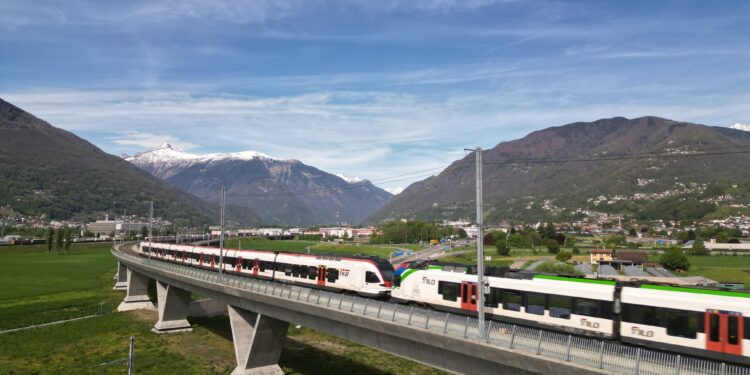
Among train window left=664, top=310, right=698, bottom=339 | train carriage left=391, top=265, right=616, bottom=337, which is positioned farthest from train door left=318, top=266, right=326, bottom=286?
train window left=664, top=310, right=698, bottom=339

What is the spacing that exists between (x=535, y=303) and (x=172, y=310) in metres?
44.9

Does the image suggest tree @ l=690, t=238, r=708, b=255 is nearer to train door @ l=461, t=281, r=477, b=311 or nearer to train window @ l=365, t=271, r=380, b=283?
train window @ l=365, t=271, r=380, b=283

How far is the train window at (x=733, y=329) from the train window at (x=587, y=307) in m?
5.36

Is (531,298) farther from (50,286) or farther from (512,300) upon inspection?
(50,286)

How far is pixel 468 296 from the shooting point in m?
29.2

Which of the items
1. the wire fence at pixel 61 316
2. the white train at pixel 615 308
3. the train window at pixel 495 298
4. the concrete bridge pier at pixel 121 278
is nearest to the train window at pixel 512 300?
the white train at pixel 615 308

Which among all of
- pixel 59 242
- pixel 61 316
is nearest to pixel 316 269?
pixel 61 316

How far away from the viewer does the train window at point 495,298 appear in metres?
28.3

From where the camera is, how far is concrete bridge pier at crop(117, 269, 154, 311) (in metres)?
69.6

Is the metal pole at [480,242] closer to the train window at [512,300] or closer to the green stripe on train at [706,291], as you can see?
the train window at [512,300]

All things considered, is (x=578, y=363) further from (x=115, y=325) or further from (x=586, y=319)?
(x=115, y=325)

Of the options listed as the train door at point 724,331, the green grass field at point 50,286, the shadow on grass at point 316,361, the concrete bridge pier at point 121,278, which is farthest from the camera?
the concrete bridge pier at point 121,278

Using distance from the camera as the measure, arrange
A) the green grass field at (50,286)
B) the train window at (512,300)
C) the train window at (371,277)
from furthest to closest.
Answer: the green grass field at (50,286)
the train window at (371,277)
the train window at (512,300)

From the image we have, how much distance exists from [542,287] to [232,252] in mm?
37637
